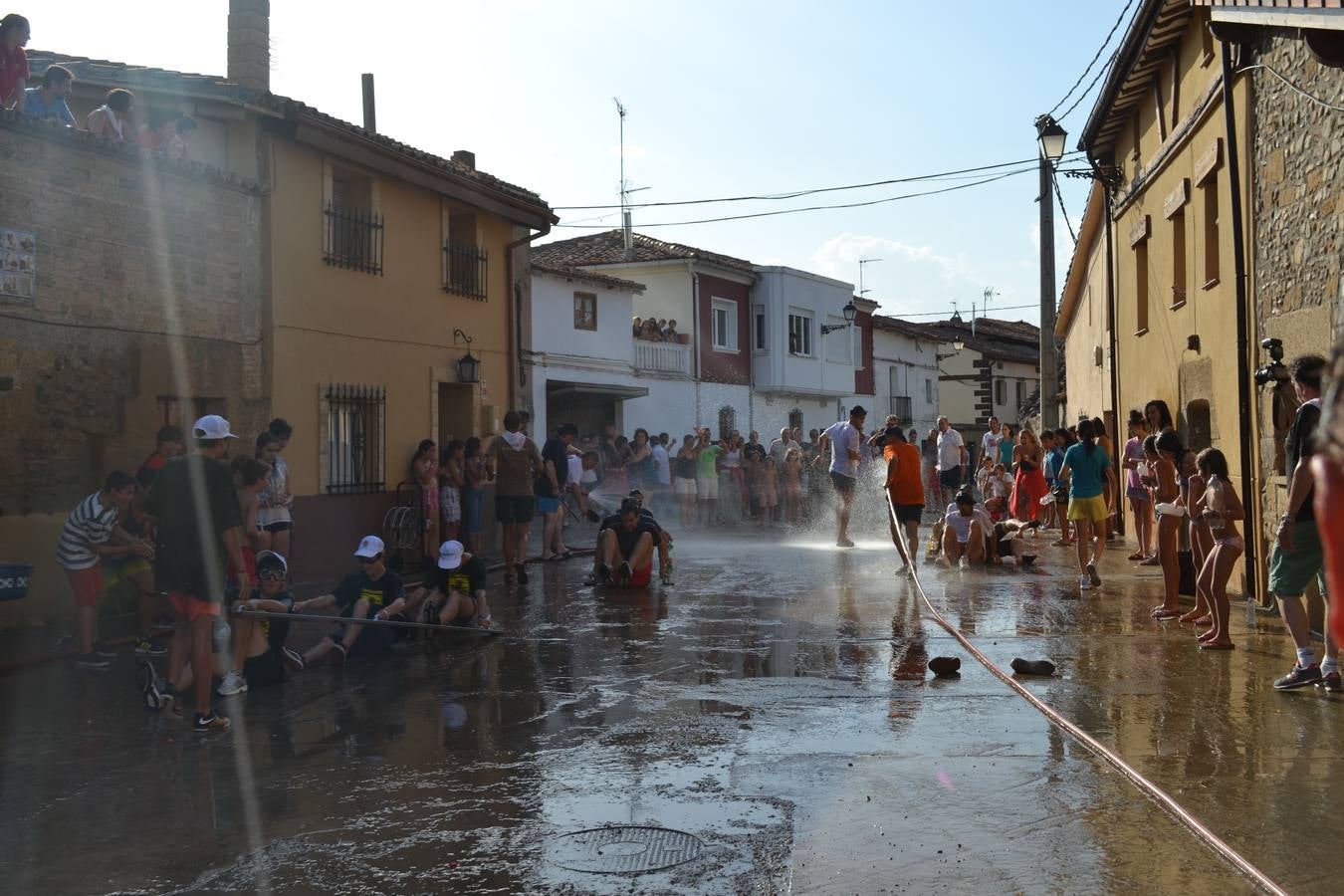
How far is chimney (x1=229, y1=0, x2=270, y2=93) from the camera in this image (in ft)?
57.7

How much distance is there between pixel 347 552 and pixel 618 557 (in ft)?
15.9

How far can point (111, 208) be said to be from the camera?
12.2 metres

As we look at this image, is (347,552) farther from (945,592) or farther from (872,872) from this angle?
(872,872)

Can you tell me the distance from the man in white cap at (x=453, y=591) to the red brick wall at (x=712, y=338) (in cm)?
2765

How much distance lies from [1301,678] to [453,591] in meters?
5.95

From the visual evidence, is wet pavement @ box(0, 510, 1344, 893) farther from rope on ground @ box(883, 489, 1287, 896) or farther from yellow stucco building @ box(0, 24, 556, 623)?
yellow stucco building @ box(0, 24, 556, 623)

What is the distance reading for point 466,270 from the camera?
20.2m

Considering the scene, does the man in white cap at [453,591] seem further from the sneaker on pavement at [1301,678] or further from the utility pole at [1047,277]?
the utility pole at [1047,277]

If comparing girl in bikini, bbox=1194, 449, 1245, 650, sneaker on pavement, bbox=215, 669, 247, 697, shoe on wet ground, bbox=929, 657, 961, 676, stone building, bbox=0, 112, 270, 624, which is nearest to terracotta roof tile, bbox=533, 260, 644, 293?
stone building, bbox=0, 112, 270, 624

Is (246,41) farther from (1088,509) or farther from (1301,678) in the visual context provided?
(1301,678)

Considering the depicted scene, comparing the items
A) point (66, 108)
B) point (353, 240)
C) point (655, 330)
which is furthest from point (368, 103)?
point (66, 108)

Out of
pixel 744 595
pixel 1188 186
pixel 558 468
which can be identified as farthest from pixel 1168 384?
pixel 558 468

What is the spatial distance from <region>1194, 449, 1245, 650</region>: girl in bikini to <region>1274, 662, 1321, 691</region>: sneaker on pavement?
3.94 ft

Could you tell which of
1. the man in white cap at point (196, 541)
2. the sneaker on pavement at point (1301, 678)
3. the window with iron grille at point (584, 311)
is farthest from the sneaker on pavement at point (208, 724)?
the window with iron grille at point (584, 311)
